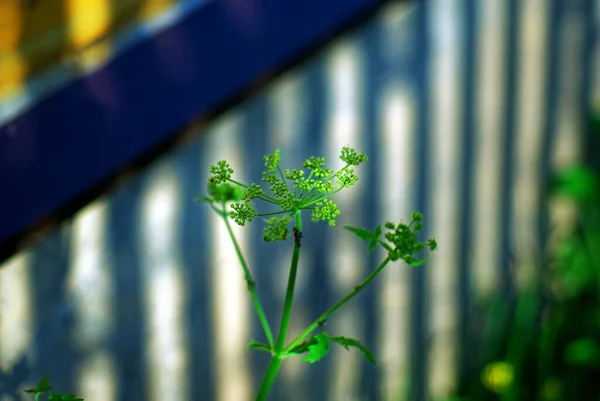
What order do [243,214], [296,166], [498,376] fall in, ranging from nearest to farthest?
[243,214]
[296,166]
[498,376]

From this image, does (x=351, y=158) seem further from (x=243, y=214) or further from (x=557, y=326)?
(x=557, y=326)

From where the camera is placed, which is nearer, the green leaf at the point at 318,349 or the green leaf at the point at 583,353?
the green leaf at the point at 318,349

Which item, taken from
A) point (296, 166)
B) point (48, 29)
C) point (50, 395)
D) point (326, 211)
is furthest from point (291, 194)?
point (296, 166)

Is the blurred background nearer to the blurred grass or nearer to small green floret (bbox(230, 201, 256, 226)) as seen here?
the blurred grass

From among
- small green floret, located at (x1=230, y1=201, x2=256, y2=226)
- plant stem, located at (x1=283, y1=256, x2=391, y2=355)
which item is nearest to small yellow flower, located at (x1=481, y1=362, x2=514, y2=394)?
plant stem, located at (x1=283, y1=256, x2=391, y2=355)

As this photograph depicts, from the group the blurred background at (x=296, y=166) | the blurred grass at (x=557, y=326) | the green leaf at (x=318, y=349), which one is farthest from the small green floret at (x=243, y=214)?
the blurred grass at (x=557, y=326)

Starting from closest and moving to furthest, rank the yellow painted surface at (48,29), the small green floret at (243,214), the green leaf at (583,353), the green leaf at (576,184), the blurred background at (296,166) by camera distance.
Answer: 1. the small green floret at (243,214)
2. the yellow painted surface at (48,29)
3. the blurred background at (296,166)
4. the green leaf at (583,353)
5. the green leaf at (576,184)

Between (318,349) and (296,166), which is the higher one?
(296,166)

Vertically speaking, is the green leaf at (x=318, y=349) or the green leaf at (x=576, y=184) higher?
the green leaf at (x=576, y=184)

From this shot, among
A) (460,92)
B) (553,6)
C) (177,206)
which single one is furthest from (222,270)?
(553,6)

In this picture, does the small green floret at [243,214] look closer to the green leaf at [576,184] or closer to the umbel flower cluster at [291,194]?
the umbel flower cluster at [291,194]
